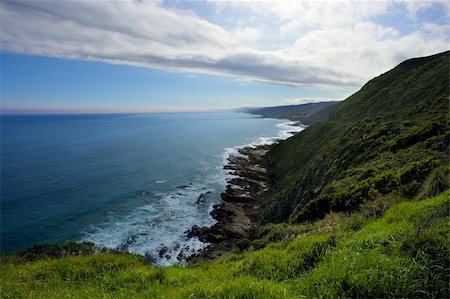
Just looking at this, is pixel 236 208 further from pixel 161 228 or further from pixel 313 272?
pixel 313 272

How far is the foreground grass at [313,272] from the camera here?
479cm

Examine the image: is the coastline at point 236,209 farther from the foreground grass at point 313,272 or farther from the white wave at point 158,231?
the foreground grass at point 313,272

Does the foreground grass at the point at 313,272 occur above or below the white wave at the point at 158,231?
above

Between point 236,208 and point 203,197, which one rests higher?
point 203,197

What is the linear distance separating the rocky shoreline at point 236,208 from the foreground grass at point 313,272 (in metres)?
20.3

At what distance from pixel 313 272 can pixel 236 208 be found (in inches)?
1507

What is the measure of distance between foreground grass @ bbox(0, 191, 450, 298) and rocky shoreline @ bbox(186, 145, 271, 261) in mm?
20293

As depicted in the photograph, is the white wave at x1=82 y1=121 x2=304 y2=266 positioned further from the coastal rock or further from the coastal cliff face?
the coastal cliff face

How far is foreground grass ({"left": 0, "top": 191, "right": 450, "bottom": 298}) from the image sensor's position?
189 inches

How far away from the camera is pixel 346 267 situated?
5.23 m

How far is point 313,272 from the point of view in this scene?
5.63 m

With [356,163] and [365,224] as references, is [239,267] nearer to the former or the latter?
[365,224]

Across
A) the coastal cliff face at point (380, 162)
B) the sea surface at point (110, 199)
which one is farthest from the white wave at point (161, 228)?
the coastal cliff face at point (380, 162)

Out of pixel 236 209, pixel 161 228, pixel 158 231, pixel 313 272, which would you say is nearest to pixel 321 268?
pixel 313 272
